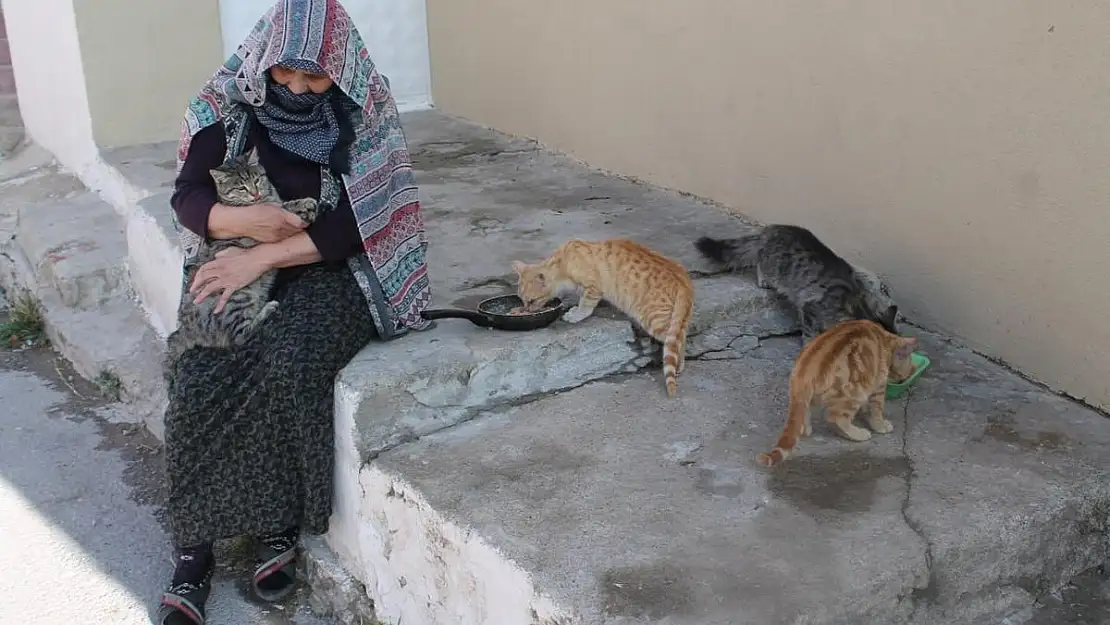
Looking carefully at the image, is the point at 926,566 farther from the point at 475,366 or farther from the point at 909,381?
the point at 475,366

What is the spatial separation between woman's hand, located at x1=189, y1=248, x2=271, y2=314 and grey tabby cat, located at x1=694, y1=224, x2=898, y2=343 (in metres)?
1.57

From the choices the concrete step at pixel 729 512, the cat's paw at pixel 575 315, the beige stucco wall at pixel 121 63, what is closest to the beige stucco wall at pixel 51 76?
the beige stucco wall at pixel 121 63

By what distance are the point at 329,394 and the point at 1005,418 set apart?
1.83m

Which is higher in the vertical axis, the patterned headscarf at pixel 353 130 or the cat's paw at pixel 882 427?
the patterned headscarf at pixel 353 130

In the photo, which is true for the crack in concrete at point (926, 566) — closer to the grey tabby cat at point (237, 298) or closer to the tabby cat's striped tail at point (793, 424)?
the tabby cat's striped tail at point (793, 424)

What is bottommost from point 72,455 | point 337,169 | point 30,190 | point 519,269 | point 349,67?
point 72,455

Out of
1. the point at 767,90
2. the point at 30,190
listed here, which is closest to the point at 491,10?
the point at 767,90

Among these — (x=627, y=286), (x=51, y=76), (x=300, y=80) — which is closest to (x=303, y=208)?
(x=300, y=80)

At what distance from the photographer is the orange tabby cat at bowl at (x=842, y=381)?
262cm

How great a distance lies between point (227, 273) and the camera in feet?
9.47

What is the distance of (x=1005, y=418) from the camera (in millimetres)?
2869

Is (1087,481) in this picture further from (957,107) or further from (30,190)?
(30,190)

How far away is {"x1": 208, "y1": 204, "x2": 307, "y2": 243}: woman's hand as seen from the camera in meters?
2.88

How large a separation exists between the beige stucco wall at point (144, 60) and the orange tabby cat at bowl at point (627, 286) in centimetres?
287
